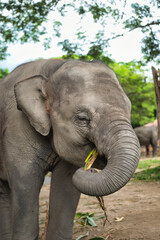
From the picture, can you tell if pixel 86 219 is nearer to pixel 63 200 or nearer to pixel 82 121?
pixel 63 200

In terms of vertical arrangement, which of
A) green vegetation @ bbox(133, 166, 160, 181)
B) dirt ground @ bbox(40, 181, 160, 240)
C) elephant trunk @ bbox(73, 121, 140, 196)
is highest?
elephant trunk @ bbox(73, 121, 140, 196)

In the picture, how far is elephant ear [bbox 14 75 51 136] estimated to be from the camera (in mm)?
3197

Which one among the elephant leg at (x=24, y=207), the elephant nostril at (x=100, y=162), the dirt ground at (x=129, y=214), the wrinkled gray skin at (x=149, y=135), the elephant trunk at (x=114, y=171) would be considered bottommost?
the wrinkled gray skin at (x=149, y=135)

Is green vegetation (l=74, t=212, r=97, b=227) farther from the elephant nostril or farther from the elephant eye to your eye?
the elephant eye

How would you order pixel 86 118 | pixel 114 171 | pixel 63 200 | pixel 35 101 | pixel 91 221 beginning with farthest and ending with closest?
1. pixel 91 221
2. pixel 63 200
3. pixel 35 101
4. pixel 86 118
5. pixel 114 171

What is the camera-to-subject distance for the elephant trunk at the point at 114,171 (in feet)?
7.79

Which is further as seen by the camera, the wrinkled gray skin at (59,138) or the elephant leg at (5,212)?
the elephant leg at (5,212)

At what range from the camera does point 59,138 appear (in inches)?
123

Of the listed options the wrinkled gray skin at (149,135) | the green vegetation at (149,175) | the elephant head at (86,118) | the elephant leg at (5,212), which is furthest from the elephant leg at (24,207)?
the wrinkled gray skin at (149,135)

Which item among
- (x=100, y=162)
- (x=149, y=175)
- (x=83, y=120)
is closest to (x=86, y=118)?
(x=83, y=120)

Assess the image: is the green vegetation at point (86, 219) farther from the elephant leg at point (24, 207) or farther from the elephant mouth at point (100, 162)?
A: the elephant mouth at point (100, 162)

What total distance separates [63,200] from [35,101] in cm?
125

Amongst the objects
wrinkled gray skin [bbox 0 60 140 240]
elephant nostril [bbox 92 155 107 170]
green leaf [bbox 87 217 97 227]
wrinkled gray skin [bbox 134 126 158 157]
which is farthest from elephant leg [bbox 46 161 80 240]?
wrinkled gray skin [bbox 134 126 158 157]

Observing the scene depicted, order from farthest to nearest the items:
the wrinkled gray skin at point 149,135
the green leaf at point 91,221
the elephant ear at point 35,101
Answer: the wrinkled gray skin at point 149,135, the green leaf at point 91,221, the elephant ear at point 35,101
